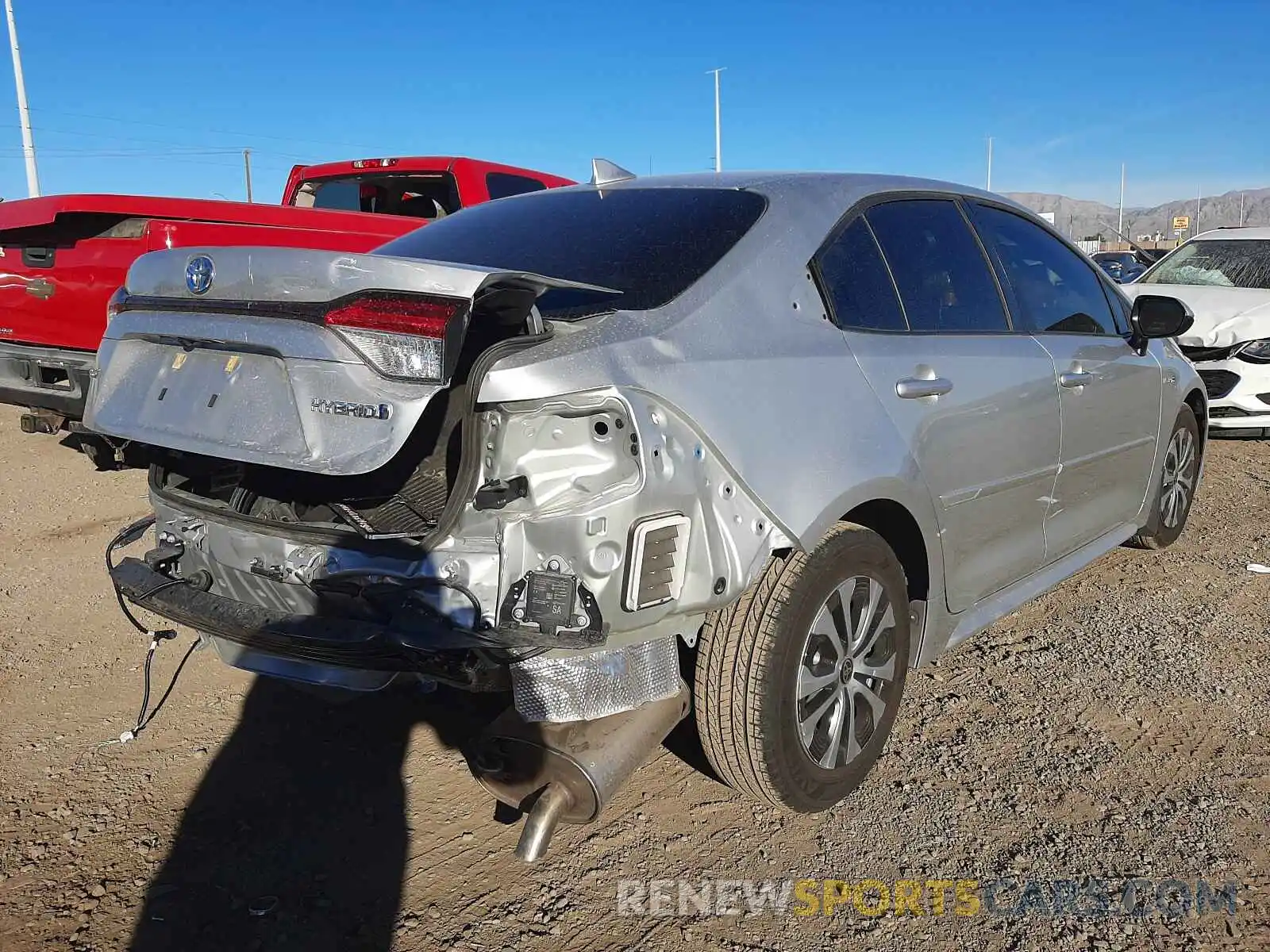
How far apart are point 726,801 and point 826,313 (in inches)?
55.8

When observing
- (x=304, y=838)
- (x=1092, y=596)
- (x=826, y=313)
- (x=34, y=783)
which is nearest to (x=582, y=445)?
(x=826, y=313)

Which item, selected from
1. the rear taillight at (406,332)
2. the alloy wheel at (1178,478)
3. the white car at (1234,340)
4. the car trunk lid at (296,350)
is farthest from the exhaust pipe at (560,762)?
the white car at (1234,340)

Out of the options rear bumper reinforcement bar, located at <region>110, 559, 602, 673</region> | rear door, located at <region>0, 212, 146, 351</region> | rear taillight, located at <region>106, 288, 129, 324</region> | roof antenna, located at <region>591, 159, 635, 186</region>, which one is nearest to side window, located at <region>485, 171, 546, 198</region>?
rear door, located at <region>0, 212, 146, 351</region>

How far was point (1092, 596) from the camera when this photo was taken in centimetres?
439

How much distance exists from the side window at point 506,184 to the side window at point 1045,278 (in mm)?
4717

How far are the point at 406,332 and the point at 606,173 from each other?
6.41 ft

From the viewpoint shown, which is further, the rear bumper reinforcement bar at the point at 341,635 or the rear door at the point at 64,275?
the rear door at the point at 64,275

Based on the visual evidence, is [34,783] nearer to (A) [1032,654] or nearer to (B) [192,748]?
(B) [192,748]

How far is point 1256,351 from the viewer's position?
7.40 meters

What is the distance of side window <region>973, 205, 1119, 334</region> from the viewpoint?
3561mm

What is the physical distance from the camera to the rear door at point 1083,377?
3574 mm

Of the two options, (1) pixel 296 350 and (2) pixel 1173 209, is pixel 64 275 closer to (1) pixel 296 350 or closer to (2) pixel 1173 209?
(1) pixel 296 350

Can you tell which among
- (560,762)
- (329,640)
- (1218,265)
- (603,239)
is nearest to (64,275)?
(603,239)

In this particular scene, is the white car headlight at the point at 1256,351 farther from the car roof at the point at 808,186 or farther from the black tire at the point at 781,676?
the black tire at the point at 781,676
